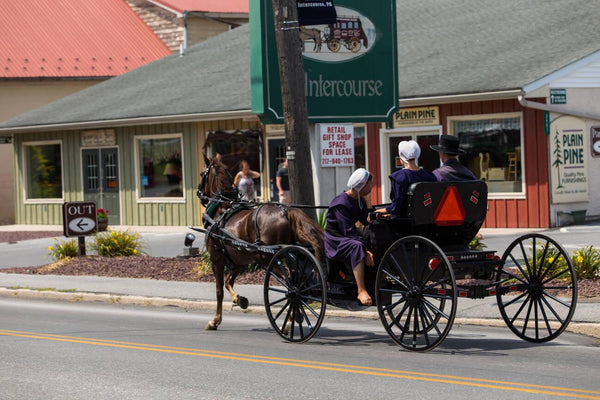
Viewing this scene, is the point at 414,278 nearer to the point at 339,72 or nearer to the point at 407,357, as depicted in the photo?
the point at 407,357

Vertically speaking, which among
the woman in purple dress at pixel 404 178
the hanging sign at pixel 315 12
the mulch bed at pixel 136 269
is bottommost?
the mulch bed at pixel 136 269

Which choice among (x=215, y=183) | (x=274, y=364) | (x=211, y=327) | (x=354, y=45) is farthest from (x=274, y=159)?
(x=274, y=364)

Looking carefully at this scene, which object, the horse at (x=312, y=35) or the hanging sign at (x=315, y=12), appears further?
the horse at (x=312, y=35)

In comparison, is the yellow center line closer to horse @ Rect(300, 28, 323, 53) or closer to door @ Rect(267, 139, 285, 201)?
horse @ Rect(300, 28, 323, 53)

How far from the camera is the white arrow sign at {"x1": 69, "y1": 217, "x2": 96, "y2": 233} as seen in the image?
18.8 meters

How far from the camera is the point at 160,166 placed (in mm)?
30000

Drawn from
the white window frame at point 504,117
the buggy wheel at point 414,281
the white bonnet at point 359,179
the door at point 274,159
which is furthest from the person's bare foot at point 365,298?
the door at point 274,159

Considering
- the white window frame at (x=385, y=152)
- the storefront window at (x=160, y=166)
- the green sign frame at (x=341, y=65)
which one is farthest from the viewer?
the storefront window at (x=160, y=166)

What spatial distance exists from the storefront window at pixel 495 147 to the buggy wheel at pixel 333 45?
294 inches

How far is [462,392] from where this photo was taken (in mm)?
7547

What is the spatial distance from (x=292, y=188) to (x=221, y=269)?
9.39 ft

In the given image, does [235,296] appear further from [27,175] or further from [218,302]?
[27,175]

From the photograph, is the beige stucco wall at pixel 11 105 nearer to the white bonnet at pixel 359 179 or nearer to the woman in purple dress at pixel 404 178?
the white bonnet at pixel 359 179

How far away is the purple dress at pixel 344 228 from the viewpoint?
9.81m
